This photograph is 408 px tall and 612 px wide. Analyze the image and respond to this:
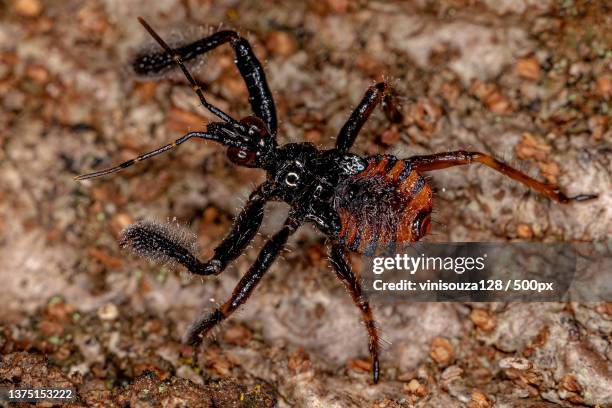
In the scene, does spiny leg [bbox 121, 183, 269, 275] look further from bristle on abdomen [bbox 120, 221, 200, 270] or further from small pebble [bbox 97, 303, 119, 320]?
small pebble [bbox 97, 303, 119, 320]

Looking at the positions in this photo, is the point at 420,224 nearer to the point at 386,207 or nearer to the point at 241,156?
the point at 386,207

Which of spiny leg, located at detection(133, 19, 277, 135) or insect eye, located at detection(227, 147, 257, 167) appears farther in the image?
spiny leg, located at detection(133, 19, 277, 135)

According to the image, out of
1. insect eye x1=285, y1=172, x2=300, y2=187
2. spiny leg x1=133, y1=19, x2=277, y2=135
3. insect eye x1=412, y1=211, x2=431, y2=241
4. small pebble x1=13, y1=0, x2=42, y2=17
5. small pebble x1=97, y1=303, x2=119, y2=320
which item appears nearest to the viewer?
insect eye x1=412, y1=211, x2=431, y2=241

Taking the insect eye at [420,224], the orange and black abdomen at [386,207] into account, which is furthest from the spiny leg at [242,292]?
the insect eye at [420,224]

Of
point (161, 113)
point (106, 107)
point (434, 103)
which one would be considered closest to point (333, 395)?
point (434, 103)

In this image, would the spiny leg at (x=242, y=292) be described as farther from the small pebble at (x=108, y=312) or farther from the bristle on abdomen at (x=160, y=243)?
the small pebble at (x=108, y=312)

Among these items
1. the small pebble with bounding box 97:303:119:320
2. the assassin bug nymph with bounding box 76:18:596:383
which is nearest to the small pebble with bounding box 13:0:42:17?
the assassin bug nymph with bounding box 76:18:596:383

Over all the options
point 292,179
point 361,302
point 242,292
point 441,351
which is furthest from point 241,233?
point 441,351
